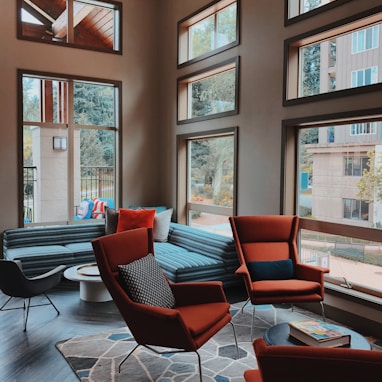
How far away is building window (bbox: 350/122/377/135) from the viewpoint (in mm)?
3599

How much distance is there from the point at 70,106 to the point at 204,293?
4.04 meters

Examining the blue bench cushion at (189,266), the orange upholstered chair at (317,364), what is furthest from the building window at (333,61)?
the orange upholstered chair at (317,364)

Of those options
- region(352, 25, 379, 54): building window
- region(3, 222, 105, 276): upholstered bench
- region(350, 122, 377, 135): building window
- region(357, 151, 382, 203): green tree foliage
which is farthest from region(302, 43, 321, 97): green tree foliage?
region(3, 222, 105, 276): upholstered bench

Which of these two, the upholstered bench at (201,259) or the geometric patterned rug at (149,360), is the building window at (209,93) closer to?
the upholstered bench at (201,259)

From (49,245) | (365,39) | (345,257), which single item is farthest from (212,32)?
(49,245)

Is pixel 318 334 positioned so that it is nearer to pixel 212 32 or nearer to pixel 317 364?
pixel 317 364

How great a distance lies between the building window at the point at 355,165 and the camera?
3709 millimetres

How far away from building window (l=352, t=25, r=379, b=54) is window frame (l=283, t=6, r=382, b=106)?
54 millimetres

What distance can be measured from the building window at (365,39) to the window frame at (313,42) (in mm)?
54

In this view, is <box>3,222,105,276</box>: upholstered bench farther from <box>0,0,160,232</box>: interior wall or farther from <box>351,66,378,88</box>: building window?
<box>351,66,378,88</box>: building window

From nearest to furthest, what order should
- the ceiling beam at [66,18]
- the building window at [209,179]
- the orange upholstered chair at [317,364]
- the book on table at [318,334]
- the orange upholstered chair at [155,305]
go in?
the orange upholstered chair at [317,364], the book on table at [318,334], the orange upholstered chair at [155,305], the building window at [209,179], the ceiling beam at [66,18]

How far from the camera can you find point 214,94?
5.59 meters

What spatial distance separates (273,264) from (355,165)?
1.23 m

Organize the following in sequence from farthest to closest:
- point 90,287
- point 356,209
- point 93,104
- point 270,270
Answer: point 93,104
point 90,287
point 270,270
point 356,209
